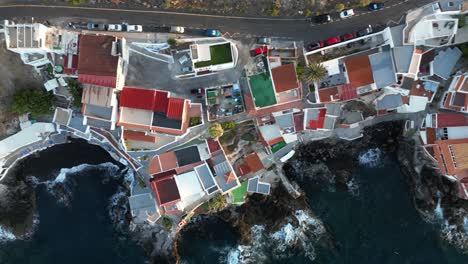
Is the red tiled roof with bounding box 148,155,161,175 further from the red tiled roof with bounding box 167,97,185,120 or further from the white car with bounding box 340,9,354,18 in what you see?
the white car with bounding box 340,9,354,18

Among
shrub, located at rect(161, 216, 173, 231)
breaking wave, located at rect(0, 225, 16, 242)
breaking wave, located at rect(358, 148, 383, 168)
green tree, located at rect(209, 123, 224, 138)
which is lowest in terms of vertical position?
breaking wave, located at rect(0, 225, 16, 242)

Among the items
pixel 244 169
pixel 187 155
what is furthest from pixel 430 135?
pixel 187 155

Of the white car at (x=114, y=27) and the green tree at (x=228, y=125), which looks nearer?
the white car at (x=114, y=27)

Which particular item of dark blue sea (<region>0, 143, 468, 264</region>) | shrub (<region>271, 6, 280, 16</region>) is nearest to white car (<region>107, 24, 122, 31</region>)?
dark blue sea (<region>0, 143, 468, 264</region>)

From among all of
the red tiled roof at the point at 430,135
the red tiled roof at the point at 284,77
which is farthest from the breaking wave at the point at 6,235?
the red tiled roof at the point at 430,135

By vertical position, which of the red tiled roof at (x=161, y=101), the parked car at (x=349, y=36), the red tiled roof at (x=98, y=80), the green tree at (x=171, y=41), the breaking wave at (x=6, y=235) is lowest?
→ the breaking wave at (x=6, y=235)

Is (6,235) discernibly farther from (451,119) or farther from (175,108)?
(451,119)

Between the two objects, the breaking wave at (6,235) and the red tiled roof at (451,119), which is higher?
the red tiled roof at (451,119)

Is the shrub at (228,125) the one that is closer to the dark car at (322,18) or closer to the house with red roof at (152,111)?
the house with red roof at (152,111)
